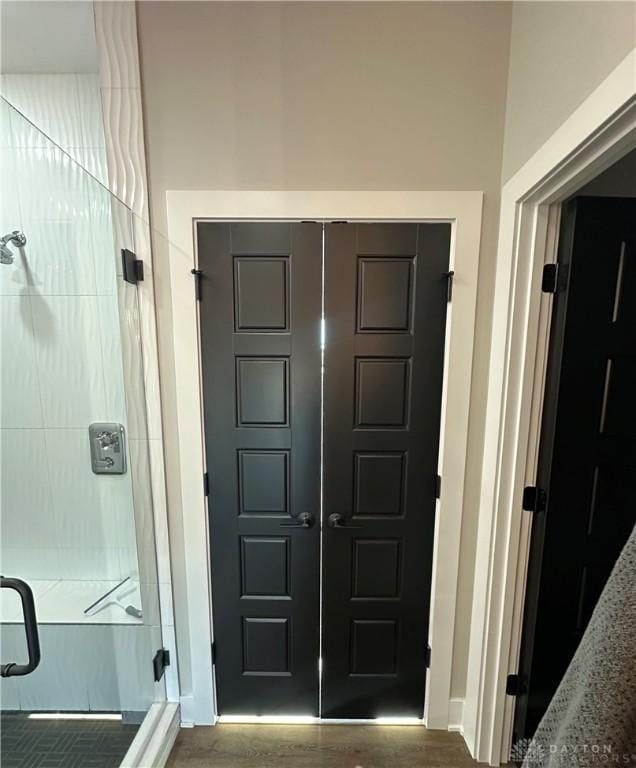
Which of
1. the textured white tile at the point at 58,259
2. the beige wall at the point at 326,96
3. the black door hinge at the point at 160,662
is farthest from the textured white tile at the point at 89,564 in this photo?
the beige wall at the point at 326,96

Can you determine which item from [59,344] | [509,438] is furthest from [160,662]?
[509,438]

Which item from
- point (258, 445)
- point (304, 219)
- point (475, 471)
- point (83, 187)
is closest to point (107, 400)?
point (258, 445)

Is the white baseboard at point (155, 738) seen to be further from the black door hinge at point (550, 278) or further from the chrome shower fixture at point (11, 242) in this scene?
the black door hinge at point (550, 278)

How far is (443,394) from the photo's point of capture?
1501 millimetres

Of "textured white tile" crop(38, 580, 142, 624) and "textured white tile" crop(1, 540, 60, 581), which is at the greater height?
"textured white tile" crop(1, 540, 60, 581)

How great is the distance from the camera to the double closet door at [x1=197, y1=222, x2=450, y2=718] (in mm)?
1442

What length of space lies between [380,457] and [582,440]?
2.47 ft

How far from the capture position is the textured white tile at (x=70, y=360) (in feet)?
4.70

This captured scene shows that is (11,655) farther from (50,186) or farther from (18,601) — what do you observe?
(50,186)

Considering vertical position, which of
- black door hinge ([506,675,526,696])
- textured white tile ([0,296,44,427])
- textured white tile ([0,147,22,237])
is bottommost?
black door hinge ([506,675,526,696])

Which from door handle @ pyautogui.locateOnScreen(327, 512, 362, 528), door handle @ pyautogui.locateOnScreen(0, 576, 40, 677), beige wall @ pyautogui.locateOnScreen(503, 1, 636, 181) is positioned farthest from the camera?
door handle @ pyautogui.locateOnScreen(327, 512, 362, 528)

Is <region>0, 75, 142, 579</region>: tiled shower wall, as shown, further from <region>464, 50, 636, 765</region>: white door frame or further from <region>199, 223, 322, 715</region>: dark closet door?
<region>464, 50, 636, 765</region>: white door frame

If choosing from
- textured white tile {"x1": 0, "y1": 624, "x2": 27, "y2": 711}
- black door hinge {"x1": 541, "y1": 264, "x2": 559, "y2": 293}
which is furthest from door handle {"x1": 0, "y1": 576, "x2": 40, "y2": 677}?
black door hinge {"x1": 541, "y1": 264, "x2": 559, "y2": 293}

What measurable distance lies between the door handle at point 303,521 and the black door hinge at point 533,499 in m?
0.86
